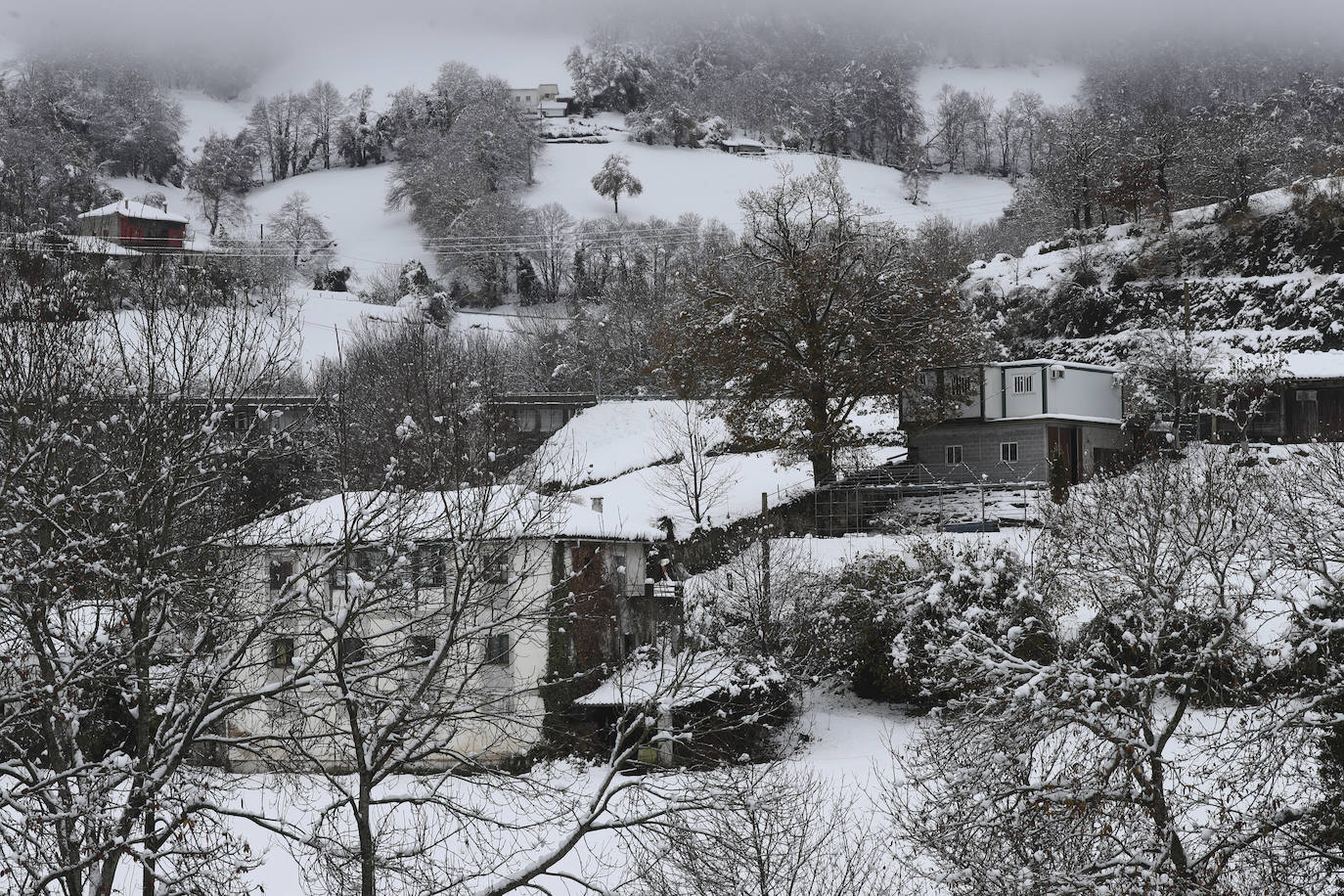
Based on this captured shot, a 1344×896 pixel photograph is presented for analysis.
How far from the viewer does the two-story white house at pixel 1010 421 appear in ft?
116

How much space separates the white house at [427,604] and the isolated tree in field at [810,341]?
21.9ft

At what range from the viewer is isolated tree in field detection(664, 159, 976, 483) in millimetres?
33344

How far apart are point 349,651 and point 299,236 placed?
295 ft

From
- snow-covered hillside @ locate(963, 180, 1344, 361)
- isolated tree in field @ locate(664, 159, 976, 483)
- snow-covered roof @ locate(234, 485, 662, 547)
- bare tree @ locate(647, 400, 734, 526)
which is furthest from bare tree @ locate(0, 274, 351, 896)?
snow-covered hillside @ locate(963, 180, 1344, 361)

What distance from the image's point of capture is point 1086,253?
160ft

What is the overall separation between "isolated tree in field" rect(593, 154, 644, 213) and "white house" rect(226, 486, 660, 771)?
7567cm

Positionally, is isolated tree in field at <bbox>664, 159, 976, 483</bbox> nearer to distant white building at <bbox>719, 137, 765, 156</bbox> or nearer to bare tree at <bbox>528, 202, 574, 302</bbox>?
bare tree at <bbox>528, 202, 574, 302</bbox>

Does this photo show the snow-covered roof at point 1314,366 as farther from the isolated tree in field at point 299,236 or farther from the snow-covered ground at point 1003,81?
the snow-covered ground at point 1003,81

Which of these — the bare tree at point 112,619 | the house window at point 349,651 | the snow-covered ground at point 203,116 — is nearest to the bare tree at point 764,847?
the house window at point 349,651

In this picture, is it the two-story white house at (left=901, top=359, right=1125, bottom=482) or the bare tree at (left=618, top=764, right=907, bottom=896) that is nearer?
the bare tree at (left=618, top=764, right=907, bottom=896)

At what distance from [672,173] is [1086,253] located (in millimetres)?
64470

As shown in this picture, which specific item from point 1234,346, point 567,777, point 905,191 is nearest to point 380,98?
point 905,191

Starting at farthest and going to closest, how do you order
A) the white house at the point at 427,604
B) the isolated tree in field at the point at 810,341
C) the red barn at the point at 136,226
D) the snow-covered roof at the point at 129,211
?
1. the snow-covered roof at the point at 129,211
2. the red barn at the point at 136,226
3. the isolated tree in field at the point at 810,341
4. the white house at the point at 427,604

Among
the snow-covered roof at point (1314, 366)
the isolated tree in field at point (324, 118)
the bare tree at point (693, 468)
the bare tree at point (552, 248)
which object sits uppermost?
the isolated tree in field at point (324, 118)
